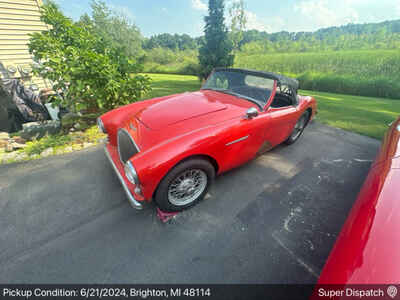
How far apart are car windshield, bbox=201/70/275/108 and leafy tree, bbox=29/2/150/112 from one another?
259 cm

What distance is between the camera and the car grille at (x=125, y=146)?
222 cm

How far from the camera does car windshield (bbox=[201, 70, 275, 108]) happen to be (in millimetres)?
2900

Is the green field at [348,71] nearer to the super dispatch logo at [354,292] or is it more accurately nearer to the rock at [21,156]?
the rock at [21,156]

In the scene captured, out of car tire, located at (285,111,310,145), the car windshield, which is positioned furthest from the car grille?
car tire, located at (285,111,310,145)

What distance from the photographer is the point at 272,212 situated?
2.31 metres

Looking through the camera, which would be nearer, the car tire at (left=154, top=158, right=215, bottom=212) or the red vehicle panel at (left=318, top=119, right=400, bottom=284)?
the red vehicle panel at (left=318, top=119, right=400, bottom=284)

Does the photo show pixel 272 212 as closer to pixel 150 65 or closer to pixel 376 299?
pixel 376 299

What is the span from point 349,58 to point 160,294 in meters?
24.2

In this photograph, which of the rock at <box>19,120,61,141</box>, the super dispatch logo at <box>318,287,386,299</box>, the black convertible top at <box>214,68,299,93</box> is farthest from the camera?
the rock at <box>19,120,61,141</box>

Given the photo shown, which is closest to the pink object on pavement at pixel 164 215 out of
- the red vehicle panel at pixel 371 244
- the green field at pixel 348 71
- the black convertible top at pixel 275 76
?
the red vehicle panel at pixel 371 244

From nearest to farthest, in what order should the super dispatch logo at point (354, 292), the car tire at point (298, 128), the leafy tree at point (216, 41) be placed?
1. the super dispatch logo at point (354, 292)
2. the car tire at point (298, 128)
3. the leafy tree at point (216, 41)

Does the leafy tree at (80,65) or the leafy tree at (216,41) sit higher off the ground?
the leafy tree at (216,41)

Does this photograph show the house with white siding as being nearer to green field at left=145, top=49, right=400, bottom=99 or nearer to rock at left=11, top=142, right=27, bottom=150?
rock at left=11, top=142, right=27, bottom=150

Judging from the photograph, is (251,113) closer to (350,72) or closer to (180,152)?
(180,152)
